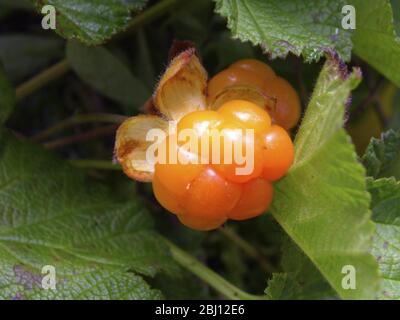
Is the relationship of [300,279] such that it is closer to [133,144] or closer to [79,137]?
[133,144]

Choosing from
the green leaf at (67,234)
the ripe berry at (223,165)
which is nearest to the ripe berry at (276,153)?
the ripe berry at (223,165)

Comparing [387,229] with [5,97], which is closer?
[387,229]

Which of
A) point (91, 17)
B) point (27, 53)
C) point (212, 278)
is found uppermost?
point (91, 17)

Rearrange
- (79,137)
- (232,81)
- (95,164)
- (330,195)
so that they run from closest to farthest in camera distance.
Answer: (330,195), (232,81), (95,164), (79,137)

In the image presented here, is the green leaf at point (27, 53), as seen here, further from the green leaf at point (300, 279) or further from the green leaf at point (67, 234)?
the green leaf at point (300, 279)

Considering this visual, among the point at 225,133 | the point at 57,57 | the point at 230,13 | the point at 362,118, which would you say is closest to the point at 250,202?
the point at 225,133

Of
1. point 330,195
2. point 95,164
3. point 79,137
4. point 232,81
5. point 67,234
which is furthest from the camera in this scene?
point 79,137

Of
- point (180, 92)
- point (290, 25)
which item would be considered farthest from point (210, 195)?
point (290, 25)
